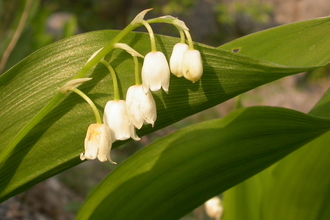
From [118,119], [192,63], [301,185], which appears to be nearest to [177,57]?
[192,63]

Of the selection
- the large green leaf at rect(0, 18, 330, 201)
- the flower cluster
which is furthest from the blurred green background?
the flower cluster

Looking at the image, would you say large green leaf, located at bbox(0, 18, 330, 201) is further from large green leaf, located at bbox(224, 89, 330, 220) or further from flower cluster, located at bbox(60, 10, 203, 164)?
large green leaf, located at bbox(224, 89, 330, 220)

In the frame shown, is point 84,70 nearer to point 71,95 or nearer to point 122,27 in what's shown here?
point 71,95

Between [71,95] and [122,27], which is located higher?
[122,27]

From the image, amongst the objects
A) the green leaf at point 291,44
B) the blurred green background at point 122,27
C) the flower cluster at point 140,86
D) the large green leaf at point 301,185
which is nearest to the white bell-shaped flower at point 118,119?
the flower cluster at point 140,86

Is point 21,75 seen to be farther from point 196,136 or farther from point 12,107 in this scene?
point 196,136

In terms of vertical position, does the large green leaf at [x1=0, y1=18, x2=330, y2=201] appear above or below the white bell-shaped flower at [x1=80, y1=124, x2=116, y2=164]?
above
